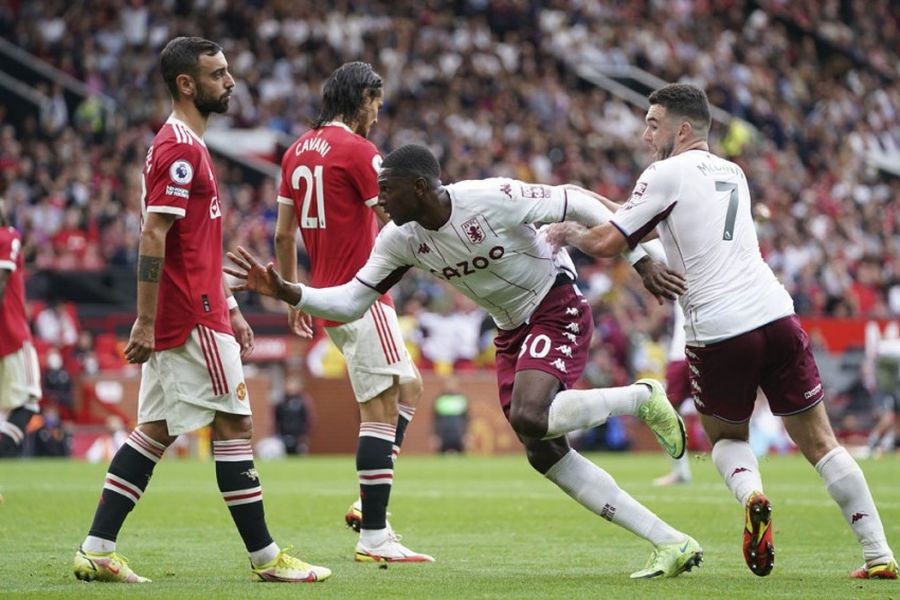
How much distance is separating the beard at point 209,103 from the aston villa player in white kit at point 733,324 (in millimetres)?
1696

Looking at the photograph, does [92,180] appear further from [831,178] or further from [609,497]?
[609,497]

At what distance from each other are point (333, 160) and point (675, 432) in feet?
8.26

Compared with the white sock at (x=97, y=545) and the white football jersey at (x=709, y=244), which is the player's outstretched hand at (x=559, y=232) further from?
the white sock at (x=97, y=545)

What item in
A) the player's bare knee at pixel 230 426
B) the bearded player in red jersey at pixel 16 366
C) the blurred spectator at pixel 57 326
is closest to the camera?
the player's bare knee at pixel 230 426

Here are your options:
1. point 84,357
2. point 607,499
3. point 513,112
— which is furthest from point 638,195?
point 513,112

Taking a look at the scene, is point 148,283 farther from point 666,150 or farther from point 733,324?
point 733,324

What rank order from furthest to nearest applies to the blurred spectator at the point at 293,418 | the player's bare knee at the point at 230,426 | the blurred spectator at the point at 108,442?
1. the blurred spectator at the point at 293,418
2. the blurred spectator at the point at 108,442
3. the player's bare knee at the point at 230,426

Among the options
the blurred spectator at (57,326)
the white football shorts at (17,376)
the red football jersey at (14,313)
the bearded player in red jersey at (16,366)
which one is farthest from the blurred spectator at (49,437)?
the red football jersey at (14,313)

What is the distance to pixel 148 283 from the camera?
708cm

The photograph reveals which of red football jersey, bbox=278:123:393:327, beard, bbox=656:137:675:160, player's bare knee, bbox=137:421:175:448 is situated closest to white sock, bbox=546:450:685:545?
beard, bbox=656:137:675:160

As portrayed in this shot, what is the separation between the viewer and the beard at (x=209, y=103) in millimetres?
7371

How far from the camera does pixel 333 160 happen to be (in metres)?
8.62

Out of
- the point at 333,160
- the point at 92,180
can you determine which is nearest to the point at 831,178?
the point at 92,180

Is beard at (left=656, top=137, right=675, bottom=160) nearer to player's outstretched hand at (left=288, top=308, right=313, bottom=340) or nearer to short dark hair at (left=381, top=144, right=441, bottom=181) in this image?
short dark hair at (left=381, top=144, right=441, bottom=181)
